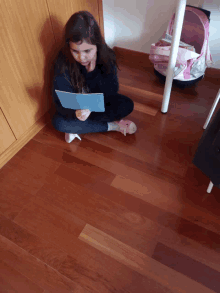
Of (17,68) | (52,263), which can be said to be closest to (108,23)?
(17,68)

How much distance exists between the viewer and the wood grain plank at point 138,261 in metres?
0.74

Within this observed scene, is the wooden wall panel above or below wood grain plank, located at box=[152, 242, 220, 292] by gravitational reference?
above

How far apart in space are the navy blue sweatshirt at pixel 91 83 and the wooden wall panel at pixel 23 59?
111mm

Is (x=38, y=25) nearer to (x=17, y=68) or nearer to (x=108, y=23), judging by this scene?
(x=17, y=68)

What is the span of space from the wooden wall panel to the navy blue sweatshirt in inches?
4.4

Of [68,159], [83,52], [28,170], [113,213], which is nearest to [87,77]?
[83,52]

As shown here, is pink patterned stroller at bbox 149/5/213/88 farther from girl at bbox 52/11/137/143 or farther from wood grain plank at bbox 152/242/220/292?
wood grain plank at bbox 152/242/220/292

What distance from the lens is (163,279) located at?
2.48 ft

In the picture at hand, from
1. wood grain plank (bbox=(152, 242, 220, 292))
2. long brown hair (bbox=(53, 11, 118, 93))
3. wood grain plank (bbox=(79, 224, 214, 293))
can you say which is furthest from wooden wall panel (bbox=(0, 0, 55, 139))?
wood grain plank (bbox=(152, 242, 220, 292))

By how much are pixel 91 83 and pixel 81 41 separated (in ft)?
0.81

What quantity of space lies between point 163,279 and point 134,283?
11 cm

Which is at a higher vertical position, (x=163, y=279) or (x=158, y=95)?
(x=158, y=95)

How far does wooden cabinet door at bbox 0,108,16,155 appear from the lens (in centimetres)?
100

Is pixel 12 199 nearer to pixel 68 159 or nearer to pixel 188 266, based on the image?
pixel 68 159
